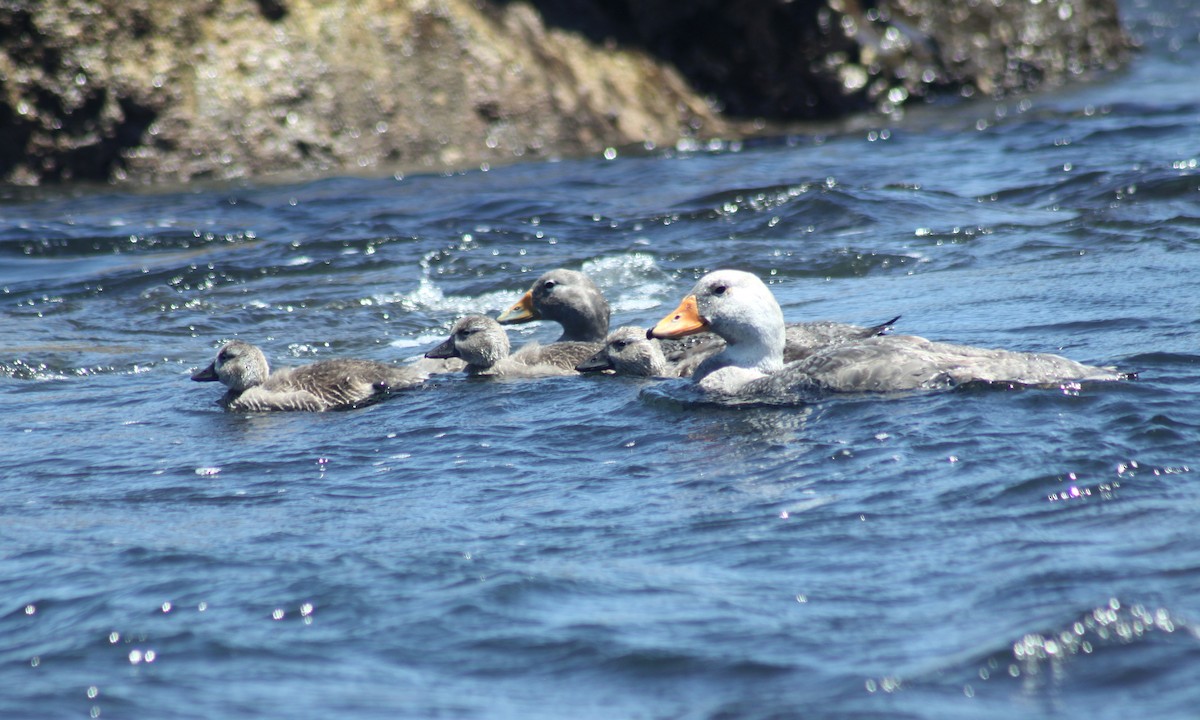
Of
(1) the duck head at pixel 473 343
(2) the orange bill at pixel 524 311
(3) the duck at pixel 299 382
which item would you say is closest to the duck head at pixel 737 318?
(1) the duck head at pixel 473 343

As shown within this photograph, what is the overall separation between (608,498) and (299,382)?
123 inches

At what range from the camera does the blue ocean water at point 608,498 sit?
4723 mm

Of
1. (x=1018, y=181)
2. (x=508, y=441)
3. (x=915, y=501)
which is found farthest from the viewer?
(x=1018, y=181)

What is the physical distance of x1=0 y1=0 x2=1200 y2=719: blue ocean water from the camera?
472 cm

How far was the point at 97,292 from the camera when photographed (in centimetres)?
1243

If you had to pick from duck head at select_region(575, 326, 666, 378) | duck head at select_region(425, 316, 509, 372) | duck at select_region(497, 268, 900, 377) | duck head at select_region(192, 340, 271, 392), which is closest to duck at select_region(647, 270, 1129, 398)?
duck head at select_region(575, 326, 666, 378)

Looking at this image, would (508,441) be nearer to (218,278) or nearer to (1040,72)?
(218,278)

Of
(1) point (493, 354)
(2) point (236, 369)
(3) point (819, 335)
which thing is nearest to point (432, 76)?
(1) point (493, 354)

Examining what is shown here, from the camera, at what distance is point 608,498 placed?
6.56m

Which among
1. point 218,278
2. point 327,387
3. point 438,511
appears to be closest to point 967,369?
point 438,511

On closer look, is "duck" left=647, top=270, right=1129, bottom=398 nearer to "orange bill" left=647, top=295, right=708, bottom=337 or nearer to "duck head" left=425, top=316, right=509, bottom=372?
"orange bill" left=647, top=295, right=708, bottom=337

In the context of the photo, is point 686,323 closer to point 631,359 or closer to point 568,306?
point 631,359

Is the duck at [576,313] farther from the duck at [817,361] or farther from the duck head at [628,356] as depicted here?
the duck at [817,361]

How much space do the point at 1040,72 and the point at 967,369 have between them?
15.3m
